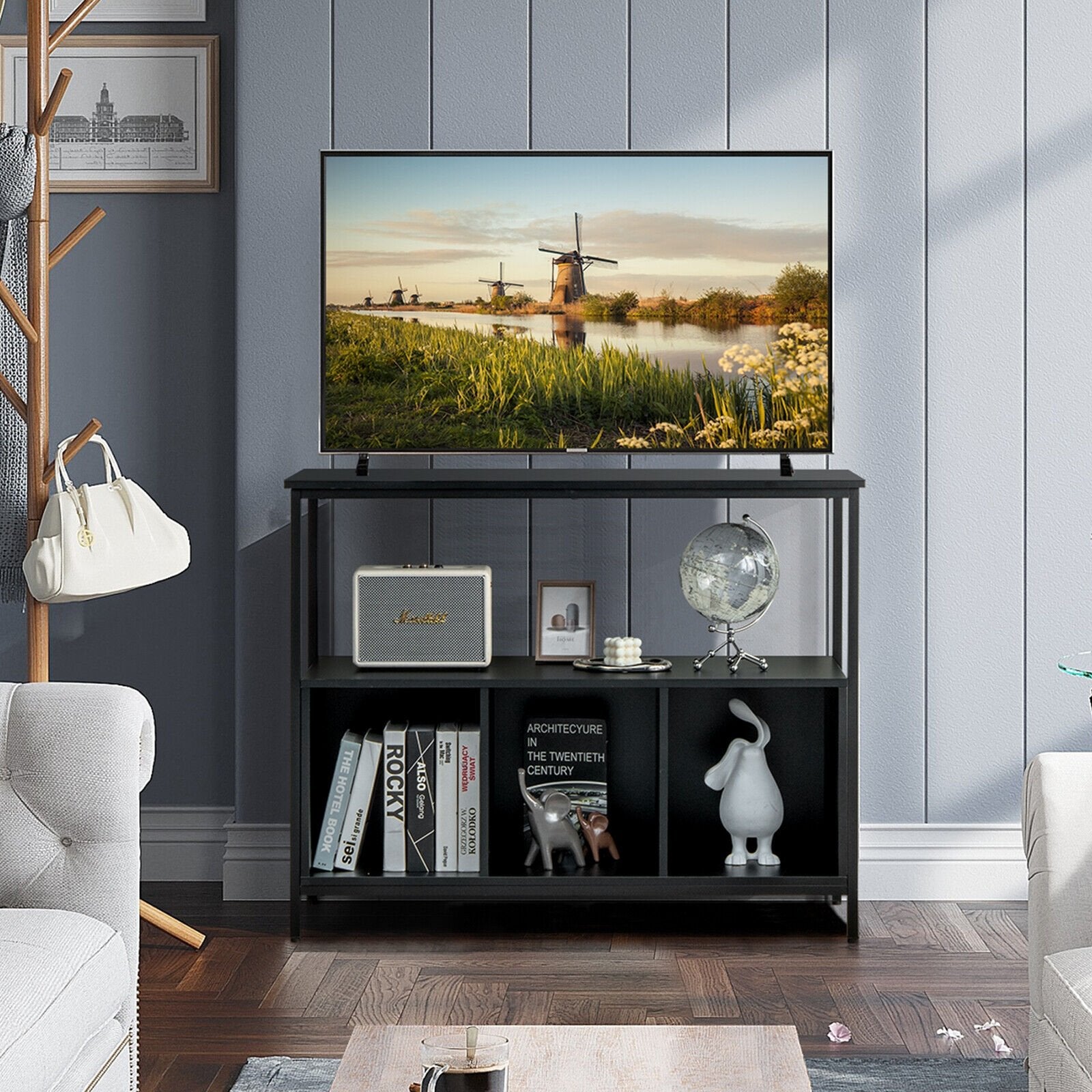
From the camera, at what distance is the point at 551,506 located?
10.5 ft

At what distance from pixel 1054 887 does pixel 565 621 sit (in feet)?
4.60

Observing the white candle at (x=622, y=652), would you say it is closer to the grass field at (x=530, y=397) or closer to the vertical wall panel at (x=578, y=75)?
the vertical wall panel at (x=578, y=75)

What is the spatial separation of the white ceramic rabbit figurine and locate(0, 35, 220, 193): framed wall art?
188cm

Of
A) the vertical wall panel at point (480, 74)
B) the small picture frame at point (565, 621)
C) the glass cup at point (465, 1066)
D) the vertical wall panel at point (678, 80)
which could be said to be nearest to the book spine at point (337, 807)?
the small picture frame at point (565, 621)

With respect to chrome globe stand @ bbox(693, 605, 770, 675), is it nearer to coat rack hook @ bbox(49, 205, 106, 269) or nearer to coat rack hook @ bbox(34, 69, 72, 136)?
coat rack hook @ bbox(49, 205, 106, 269)

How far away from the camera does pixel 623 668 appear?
294 cm

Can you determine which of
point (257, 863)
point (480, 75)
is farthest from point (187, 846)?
point (480, 75)

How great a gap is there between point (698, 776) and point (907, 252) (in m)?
1.35

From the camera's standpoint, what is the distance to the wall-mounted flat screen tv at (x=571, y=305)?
301 cm

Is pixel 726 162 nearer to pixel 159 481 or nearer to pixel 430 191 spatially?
pixel 430 191

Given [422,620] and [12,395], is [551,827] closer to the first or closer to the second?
[422,620]

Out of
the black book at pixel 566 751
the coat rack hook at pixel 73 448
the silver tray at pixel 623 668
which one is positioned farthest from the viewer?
the black book at pixel 566 751

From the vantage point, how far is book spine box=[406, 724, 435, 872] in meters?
2.92

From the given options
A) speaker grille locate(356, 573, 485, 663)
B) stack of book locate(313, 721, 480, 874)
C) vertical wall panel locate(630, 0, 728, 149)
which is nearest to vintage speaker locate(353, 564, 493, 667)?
speaker grille locate(356, 573, 485, 663)
